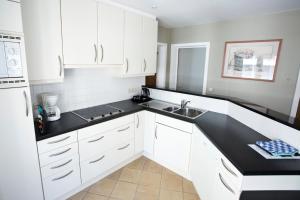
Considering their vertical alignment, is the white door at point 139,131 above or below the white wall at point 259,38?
below

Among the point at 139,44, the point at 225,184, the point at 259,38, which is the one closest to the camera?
the point at 225,184

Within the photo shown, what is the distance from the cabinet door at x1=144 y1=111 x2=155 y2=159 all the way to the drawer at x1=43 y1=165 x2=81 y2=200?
1.07m

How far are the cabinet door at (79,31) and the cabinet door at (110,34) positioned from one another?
86mm

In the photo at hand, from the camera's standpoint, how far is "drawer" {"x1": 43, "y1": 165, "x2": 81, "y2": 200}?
1.67 m

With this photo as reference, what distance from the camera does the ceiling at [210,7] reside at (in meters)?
2.19

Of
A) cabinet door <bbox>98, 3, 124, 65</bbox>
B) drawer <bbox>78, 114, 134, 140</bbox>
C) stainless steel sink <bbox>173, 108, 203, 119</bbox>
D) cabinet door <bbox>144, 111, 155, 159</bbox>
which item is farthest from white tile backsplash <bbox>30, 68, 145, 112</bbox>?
stainless steel sink <bbox>173, 108, 203, 119</bbox>

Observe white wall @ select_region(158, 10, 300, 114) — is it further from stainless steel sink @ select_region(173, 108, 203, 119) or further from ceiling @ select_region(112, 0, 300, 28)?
stainless steel sink @ select_region(173, 108, 203, 119)

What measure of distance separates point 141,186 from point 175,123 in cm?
92

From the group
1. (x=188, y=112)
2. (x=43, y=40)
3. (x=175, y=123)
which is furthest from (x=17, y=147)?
(x=188, y=112)

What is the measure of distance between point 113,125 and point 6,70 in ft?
4.03

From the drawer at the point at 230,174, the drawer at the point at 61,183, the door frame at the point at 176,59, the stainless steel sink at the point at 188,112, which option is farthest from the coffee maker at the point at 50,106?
the door frame at the point at 176,59

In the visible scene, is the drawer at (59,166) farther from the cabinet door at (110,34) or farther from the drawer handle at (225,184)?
the drawer handle at (225,184)

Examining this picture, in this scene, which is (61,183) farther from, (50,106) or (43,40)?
(43,40)

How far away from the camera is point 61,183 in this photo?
1.77 m
